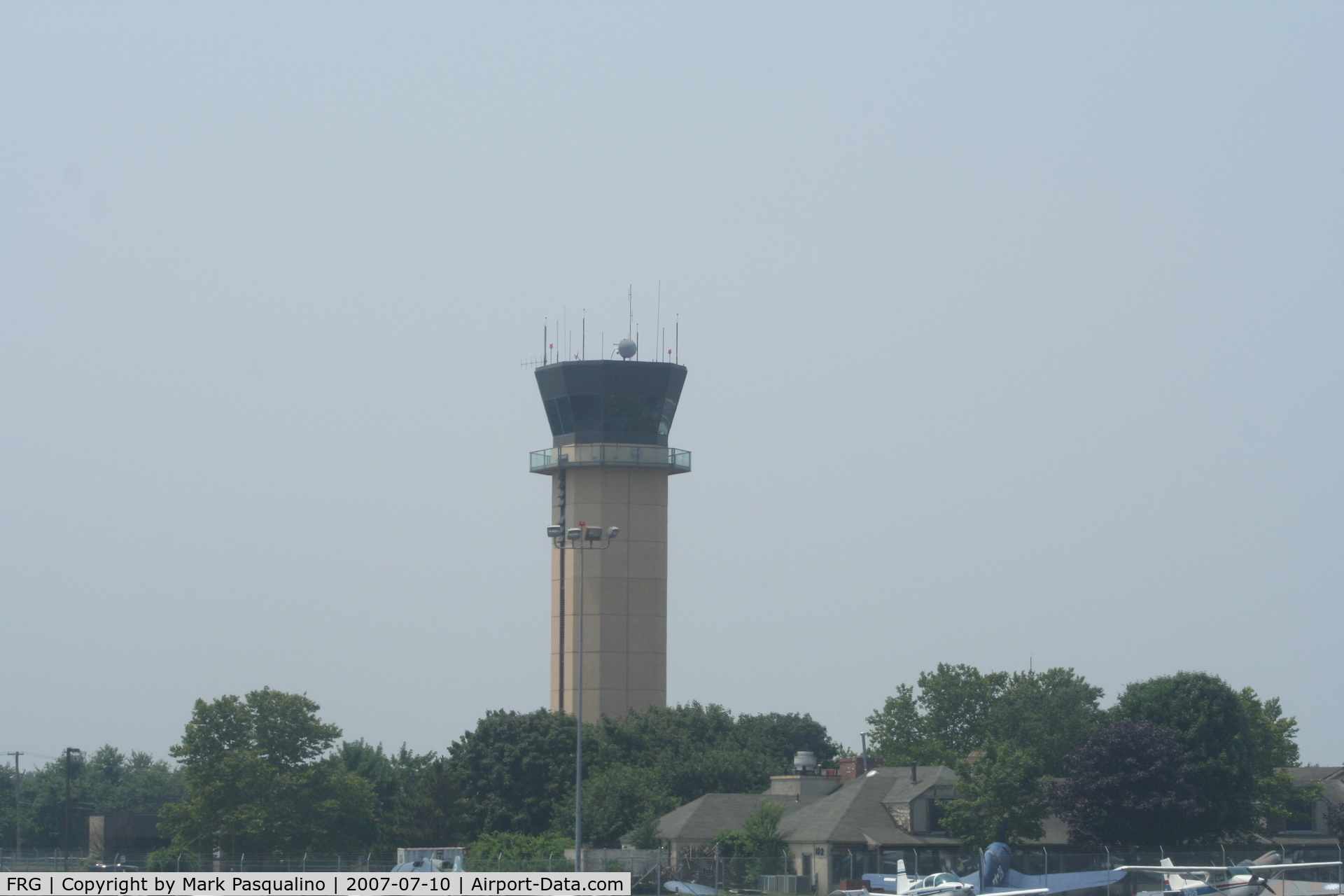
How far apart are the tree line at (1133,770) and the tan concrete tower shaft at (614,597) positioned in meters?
25.6

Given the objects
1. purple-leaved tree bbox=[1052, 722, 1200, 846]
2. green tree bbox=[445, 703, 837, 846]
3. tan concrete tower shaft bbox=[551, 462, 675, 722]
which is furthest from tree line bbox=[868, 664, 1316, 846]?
tan concrete tower shaft bbox=[551, 462, 675, 722]

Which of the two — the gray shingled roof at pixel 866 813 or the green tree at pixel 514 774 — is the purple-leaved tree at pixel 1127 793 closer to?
the gray shingled roof at pixel 866 813

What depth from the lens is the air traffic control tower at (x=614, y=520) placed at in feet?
371

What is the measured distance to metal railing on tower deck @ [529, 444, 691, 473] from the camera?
11325cm

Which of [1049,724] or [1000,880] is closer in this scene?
[1000,880]

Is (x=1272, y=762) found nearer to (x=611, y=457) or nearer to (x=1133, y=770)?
(x=1133, y=770)

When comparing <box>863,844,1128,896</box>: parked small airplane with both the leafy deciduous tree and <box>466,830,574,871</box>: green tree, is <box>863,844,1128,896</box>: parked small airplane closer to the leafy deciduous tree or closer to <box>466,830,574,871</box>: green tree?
<box>466,830,574,871</box>: green tree

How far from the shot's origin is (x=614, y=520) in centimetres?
11419

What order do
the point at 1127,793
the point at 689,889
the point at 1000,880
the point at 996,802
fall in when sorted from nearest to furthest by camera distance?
the point at 1000,880 < the point at 689,889 < the point at 996,802 < the point at 1127,793

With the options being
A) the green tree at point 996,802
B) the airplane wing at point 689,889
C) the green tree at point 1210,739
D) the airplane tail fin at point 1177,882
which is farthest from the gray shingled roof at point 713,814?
the airplane tail fin at point 1177,882

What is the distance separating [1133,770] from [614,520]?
43.3 meters

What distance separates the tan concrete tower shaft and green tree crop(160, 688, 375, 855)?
2269cm

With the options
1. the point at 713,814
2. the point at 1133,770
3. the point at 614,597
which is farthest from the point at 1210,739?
the point at 614,597

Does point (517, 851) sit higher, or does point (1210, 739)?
point (1210, 739)
